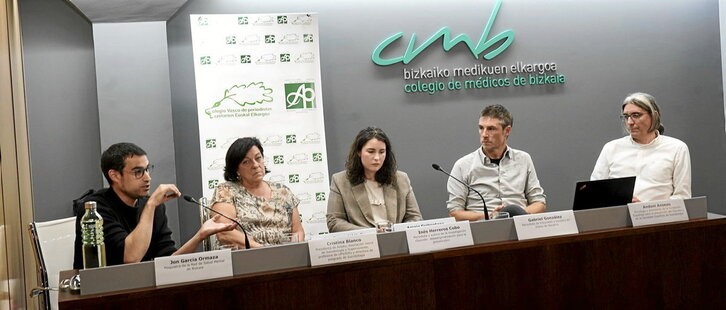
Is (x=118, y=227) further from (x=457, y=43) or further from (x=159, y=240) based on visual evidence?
(x=457, y=43)

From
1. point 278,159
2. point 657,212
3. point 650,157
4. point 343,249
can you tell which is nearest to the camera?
point 343,249

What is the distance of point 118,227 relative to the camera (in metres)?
3.54

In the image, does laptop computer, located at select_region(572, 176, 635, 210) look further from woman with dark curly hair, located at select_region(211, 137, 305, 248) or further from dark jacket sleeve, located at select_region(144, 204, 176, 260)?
dark jacket sleeve, located at select_region(144, 204, 176, 260)

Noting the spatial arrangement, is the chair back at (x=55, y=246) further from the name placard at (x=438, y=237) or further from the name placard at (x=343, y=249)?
the name placard at (x=438, y=237)

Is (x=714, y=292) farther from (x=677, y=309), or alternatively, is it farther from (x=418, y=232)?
(x=418, y=232)

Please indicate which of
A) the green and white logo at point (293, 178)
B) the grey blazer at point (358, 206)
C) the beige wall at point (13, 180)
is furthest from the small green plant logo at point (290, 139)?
the beige wall at point (13, 180)

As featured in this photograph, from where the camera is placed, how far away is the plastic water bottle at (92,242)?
283 centimetres

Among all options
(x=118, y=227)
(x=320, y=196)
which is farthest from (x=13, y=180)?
(x=320, y=196)

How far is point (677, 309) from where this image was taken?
3268 millimetres

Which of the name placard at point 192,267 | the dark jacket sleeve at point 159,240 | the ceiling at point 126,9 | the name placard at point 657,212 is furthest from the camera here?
the ceiling at point 126,9

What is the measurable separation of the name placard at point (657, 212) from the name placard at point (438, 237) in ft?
2.39

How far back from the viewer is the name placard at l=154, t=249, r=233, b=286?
8.95 feet

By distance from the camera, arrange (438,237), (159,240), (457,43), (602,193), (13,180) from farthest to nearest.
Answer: (457,43) < (13,180) < (159,240) < (602,193) < (438,237)

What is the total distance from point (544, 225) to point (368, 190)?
150 cm
